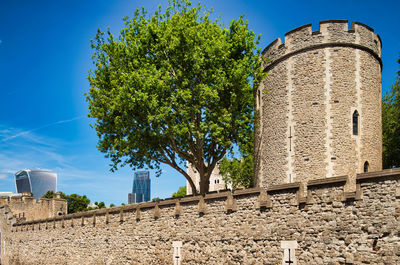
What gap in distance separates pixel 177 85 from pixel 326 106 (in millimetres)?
8194

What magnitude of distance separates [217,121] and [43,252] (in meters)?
17.2

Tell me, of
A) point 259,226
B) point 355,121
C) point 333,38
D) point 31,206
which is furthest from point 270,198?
point 31,206

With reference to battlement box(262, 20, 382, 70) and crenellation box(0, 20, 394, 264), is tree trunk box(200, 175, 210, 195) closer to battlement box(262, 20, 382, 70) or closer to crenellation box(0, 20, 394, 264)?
crenellation box(0, 20, 394, 264)

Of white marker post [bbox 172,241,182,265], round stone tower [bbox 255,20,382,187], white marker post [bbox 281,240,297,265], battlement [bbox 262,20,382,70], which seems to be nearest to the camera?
white marker post [bbox 281,240,297,265]

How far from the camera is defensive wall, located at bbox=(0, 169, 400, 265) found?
34.1 feet

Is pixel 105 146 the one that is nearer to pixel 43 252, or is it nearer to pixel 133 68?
pixel 133 68

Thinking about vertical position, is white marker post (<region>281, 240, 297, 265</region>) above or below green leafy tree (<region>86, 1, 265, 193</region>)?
below

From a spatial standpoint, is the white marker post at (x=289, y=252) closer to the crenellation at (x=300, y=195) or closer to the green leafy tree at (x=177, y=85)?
the crenellation at (x=300, y=195)

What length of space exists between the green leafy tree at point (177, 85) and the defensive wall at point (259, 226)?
185 inches

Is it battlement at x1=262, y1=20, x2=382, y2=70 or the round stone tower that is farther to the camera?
battlement at x1=262, y1=20, x2=382, y2=70

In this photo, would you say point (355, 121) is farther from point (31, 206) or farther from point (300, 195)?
point (31, 206)

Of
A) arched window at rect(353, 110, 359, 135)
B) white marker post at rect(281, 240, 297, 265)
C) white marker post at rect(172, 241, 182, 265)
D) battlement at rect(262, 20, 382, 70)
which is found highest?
battlement at rect(262, 20, 382, 70)

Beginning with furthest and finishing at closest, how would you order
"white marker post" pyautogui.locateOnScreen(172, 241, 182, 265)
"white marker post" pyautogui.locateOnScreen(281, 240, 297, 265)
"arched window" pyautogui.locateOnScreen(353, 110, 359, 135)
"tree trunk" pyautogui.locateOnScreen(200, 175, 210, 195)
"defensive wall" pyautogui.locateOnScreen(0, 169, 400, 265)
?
"tree trunk" pyautogui.locateOnScreen(200, 175, 210, 195)
"arched window" pyautogui.locateOnScreen(353, 110, 359, 135)
"white marker post" pyautogui.locateOnScreen(172, 241, 182, 265)
"white marker post" pyautogui.locateOnScreen(281, 240, 297, 265)
"defensive wall" pyautogui.locateOnScreen(0, 169, 400, 265)

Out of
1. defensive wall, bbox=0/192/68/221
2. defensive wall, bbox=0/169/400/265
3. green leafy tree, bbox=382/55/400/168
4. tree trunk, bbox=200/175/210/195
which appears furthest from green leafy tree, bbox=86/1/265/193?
defensive wall, bbox=0/192/68/221
